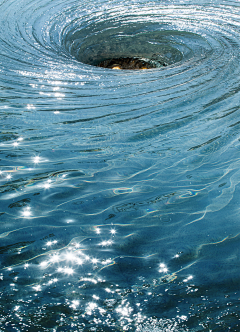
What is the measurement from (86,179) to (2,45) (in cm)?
298

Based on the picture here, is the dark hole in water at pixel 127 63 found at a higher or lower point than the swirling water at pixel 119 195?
higher

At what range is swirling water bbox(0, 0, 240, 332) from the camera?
1.07 meters

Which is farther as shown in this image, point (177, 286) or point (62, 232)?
point (62, 232)

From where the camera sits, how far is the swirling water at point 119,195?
1.07 m

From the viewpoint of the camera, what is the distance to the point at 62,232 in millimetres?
1367

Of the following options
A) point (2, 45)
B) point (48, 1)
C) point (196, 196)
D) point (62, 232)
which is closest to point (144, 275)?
point (62, 232)

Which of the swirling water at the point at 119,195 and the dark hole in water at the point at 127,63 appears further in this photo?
the dark hole in water at the point at 127,63

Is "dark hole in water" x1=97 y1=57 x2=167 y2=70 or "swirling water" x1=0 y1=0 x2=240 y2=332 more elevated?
"dark hole in water" x1=97 y1=57 x2=167 y2=70

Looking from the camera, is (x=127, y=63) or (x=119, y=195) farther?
(x=127, y=63)

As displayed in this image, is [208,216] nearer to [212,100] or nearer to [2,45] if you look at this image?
[212,100]

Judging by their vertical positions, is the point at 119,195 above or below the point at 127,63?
below

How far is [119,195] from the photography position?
1.61 meters

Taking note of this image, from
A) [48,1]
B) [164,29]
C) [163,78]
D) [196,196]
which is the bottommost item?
[196,196]

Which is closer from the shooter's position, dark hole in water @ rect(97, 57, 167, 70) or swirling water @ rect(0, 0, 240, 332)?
swirling water @ rect(0, 0, 240, 332)
